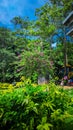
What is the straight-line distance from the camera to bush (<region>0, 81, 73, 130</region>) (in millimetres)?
3211

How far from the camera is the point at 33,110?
10.5 feet

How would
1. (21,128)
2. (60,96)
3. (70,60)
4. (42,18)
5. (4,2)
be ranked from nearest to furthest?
1. (21,128)
2. (60,96)
3. (42,18)
4. (70,60)
5. (4,2)

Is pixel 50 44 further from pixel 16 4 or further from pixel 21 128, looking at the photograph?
pixel 16 4

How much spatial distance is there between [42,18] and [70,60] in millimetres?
5225

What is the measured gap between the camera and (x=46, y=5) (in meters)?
25.9

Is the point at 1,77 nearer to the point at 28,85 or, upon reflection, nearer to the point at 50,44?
the point at 50,44

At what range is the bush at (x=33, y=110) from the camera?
3211mm

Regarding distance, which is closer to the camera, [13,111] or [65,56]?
[13,111]

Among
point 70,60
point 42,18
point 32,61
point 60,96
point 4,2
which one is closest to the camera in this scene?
point 60,96

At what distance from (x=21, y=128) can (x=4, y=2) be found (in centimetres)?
6043

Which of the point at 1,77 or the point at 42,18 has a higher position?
the point at 42,18

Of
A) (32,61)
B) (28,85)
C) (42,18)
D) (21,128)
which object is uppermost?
(42,18)

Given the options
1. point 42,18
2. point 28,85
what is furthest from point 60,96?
point 42,18

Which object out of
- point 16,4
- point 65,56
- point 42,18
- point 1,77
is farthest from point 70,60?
point 16,4
